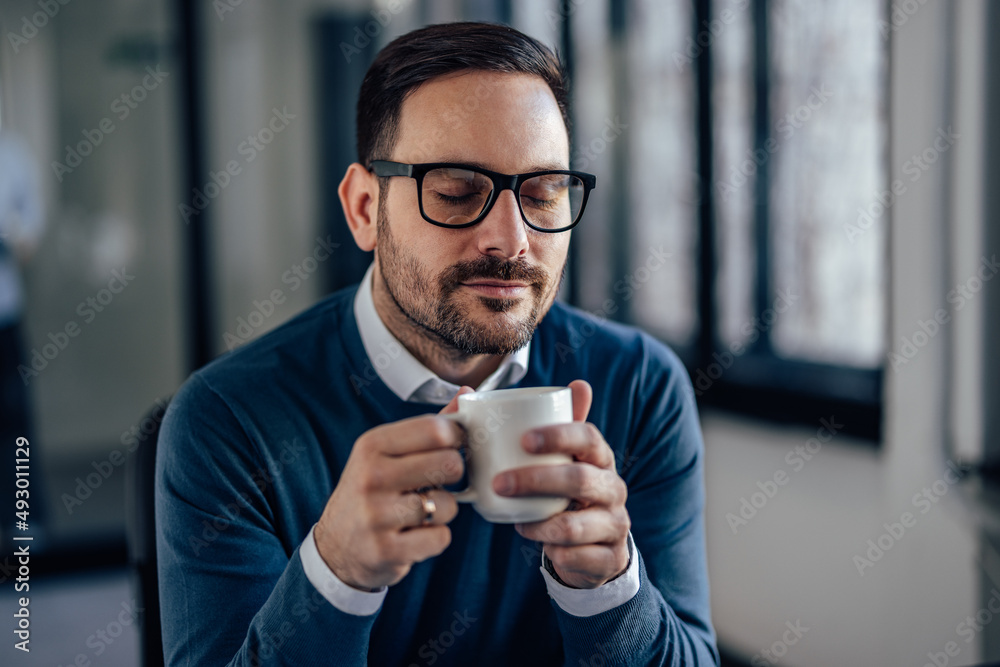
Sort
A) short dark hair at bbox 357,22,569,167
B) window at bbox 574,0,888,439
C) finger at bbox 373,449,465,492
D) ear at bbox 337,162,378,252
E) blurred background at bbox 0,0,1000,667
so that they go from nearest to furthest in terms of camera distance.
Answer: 1. finger at bbox 373,449,465,492
2. short dark hair at bbox 357,22,569,167
3. ear at bbox 337,162,378,252
4. blurred background at bbox 0,0,1000,667
5. window at bbox 574,0,888,439

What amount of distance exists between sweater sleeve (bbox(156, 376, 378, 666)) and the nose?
0.39 m

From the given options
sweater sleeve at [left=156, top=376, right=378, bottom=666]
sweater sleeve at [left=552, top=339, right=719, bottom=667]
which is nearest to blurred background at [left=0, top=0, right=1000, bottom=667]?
sweater sleeve at [left=156, top=376, right=378, bottom=666]

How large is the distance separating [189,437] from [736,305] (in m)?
2.05

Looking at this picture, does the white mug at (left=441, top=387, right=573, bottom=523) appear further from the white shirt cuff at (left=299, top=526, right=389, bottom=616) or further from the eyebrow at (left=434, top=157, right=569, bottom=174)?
the eyebrow at (left=434, top=157, right=569, bottom=174)

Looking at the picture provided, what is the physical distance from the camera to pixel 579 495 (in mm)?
785

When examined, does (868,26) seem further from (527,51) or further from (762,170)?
(527,51)

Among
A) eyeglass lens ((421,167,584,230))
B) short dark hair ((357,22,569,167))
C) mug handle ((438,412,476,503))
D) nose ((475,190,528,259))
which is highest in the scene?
short dark hair ((357,22,569,167))

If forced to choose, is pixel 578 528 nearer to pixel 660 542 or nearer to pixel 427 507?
pixel 427 507

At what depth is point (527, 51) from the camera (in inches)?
44.8

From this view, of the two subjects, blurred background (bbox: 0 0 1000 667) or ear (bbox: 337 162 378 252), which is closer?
ear (bbox: 337 162 378 252)

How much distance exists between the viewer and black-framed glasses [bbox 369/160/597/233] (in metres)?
1.03

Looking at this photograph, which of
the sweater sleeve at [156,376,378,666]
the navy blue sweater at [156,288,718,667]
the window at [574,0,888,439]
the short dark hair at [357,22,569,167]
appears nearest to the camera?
the sweater sleeve at [156,376,378,666]

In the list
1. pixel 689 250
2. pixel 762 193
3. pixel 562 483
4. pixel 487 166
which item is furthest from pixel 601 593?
pixel 689 250

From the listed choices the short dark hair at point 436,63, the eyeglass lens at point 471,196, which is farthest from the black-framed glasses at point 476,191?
the short dark hair at point 436,63
